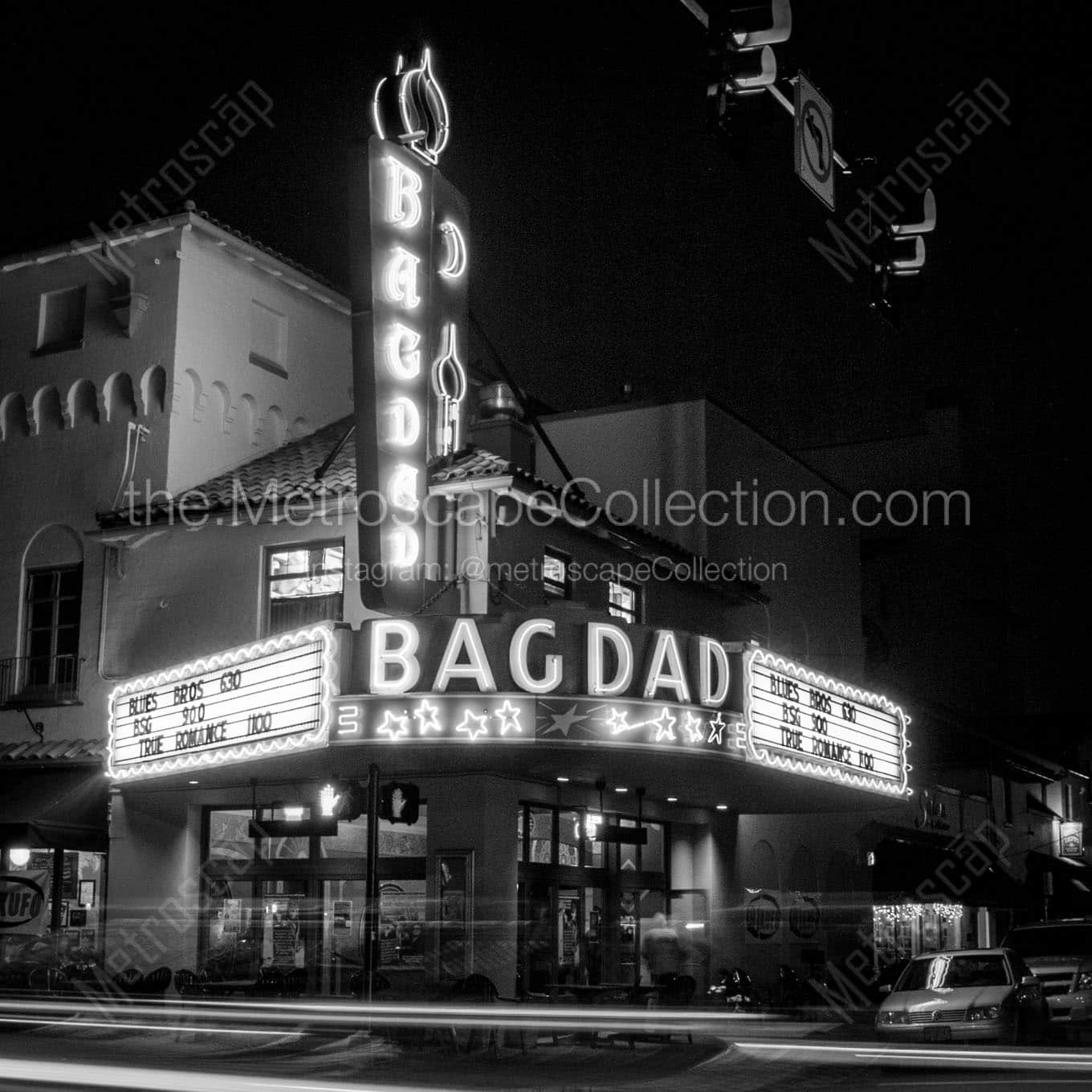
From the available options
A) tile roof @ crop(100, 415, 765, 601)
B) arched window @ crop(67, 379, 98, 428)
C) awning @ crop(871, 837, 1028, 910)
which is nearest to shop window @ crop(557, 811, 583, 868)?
tile roof @ crop(100, 415, 765, 601)

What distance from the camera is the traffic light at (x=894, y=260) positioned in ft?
40.5

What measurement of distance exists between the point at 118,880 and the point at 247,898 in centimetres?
192

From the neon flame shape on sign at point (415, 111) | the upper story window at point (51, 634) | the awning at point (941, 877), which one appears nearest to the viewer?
the neon flame shape on sign at point (415, 111)

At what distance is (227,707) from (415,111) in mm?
7980

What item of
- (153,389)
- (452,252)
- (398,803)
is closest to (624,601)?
(452,252)

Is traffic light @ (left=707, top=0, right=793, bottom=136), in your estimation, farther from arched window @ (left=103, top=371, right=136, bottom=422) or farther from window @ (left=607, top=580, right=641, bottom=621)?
arched window @ (left=103, top=371, right=136, bottom=422)

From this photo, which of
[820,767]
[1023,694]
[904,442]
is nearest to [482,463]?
[820,767]

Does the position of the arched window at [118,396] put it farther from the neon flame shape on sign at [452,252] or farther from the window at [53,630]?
the neon flame shape on sign at [452,252]

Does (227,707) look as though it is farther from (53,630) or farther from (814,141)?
(814,141)

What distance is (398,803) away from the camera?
1656 centimetres

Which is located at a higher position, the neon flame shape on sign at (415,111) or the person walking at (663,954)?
the neon flame shape on sign at (415,111)

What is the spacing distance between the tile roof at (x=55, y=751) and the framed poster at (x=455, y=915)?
216 inches

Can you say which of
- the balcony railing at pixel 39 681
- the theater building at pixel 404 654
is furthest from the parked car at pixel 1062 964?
the balcony railing at pixel 39 681

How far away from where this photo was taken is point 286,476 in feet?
71.0
